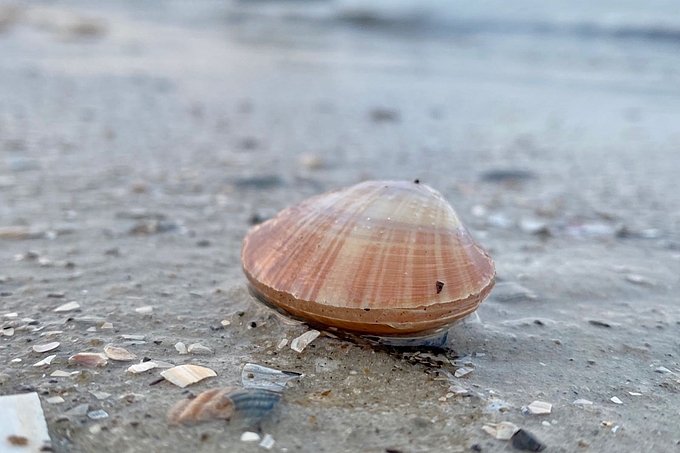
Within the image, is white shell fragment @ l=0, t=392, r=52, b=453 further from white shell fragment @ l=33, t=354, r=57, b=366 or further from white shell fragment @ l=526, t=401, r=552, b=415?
white shell fragment @ l=526, t=401, r=552, b=415

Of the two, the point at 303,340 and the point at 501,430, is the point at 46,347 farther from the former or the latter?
the point at 501,430

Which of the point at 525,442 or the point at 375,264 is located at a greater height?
the point at 375,264

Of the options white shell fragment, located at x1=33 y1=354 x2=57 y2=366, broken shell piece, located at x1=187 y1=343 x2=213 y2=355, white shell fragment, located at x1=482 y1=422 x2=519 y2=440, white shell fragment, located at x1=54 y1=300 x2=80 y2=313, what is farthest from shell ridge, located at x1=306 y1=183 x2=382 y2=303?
white shell fragment, located at x1=54 y1=300 x2=80 y2=313

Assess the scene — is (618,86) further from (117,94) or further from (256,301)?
(256,301)

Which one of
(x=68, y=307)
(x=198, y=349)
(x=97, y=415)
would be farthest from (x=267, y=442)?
(x=68, y=307)

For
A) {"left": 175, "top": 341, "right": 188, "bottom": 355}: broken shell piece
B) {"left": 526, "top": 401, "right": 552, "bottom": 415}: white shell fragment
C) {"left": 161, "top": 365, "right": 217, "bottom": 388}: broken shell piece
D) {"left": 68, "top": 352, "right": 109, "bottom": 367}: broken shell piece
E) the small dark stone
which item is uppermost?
{"left": 68, "top": 352, "right": 109, "bottom": 367}: broken shell piece
